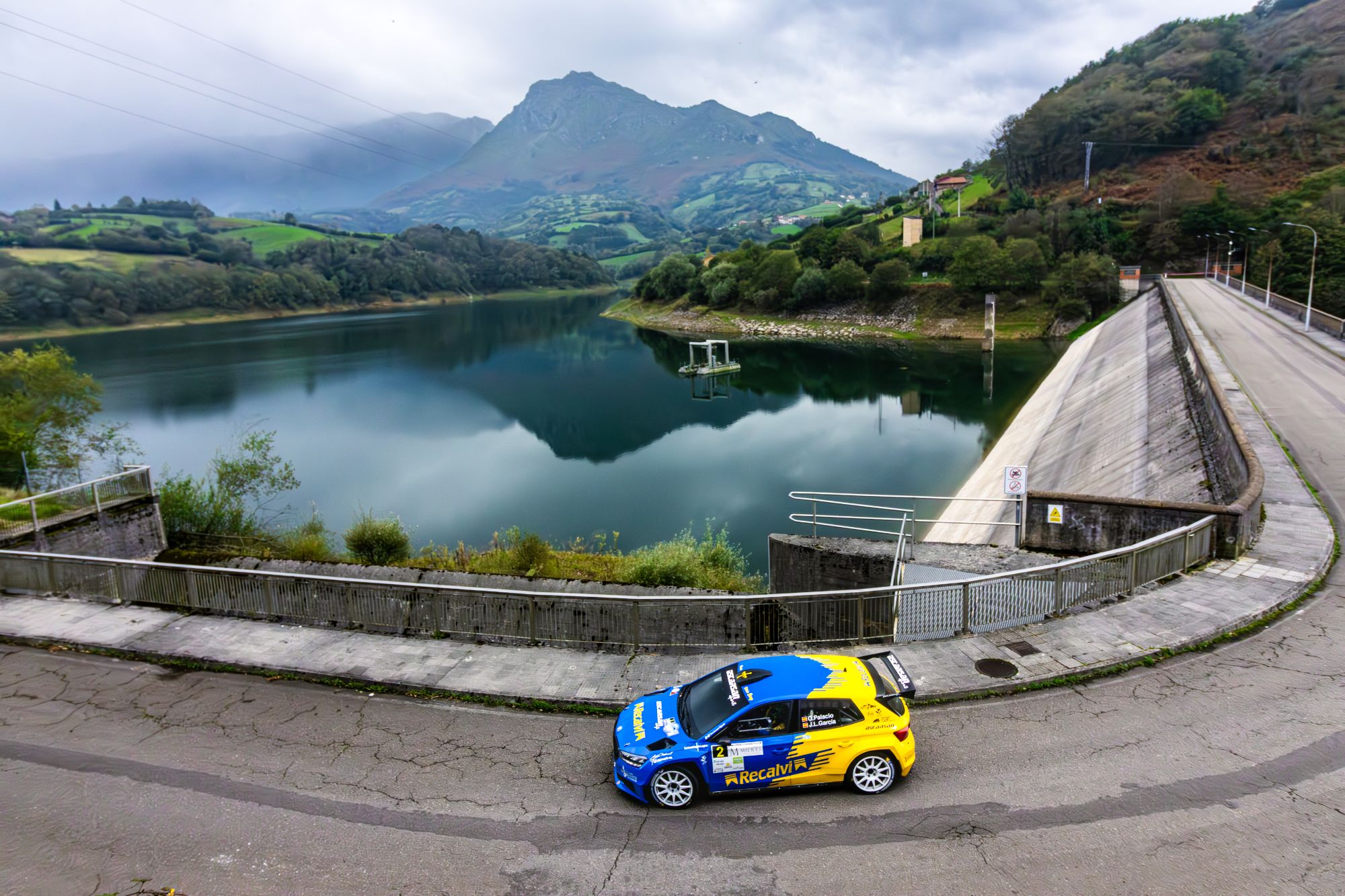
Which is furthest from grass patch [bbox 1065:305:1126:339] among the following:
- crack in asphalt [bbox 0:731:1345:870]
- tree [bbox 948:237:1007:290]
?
crack in asphalt [bbox 0:731:1345:870]

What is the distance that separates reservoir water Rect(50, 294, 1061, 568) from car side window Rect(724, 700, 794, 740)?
21.8m

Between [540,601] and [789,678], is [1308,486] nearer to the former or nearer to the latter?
[789,678]

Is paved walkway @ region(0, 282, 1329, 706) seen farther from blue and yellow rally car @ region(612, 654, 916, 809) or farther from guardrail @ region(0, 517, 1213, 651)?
blue and yellow rally car @ region(612, 654, 916, 809)

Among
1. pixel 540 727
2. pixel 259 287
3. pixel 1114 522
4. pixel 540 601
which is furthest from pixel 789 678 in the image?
pixel 259 287

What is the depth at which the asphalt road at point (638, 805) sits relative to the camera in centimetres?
705

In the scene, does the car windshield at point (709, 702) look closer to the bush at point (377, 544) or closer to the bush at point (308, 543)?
the bush at point (308, 543)

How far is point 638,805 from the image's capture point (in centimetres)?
830

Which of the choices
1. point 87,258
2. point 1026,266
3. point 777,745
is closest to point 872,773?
point 777,745

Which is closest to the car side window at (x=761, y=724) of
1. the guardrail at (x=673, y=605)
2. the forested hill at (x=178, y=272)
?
the guardrail at (x=673, y=605)

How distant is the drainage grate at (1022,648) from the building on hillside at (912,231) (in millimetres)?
116167

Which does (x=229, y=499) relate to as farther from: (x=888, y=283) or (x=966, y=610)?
(x=888, y=283)

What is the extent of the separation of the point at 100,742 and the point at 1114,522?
62.8 ft

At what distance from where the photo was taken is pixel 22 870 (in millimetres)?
7383

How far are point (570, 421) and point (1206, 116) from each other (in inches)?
5261
